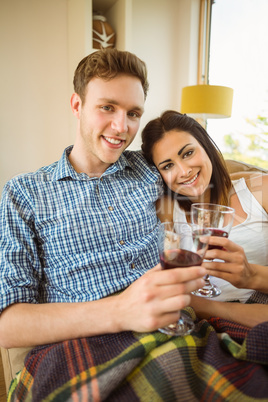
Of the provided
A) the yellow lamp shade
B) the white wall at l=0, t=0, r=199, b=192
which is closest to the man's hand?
the white wall at l=0, t=0, r=199, b=192

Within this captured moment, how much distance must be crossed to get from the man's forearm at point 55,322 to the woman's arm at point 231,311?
1.08ft

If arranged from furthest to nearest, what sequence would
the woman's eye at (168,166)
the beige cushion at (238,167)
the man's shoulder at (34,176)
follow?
the beige cushion at (238,167) < the woman's eye at (168,166) < the man's shoulder at (34,176)

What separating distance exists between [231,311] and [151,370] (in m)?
0.41

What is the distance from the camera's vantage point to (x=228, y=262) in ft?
3.28

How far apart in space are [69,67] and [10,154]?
3.42 ft

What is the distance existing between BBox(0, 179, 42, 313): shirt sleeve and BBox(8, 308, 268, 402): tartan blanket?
20cm

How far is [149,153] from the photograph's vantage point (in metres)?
1.49

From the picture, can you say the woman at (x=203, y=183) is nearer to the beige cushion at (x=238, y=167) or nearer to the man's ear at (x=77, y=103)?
the beige cushion at (x=238, y=167)

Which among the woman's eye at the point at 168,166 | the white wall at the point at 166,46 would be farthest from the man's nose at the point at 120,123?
the white wall at the point at 166,46

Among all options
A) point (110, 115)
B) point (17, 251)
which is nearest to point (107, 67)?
point (110, 115)

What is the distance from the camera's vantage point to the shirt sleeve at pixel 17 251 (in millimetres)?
945

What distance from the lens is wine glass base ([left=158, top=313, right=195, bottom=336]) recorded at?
80 centimetres

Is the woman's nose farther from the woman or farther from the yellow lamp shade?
the yellow lamp shade

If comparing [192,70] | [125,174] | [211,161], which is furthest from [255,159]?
[125,174]
